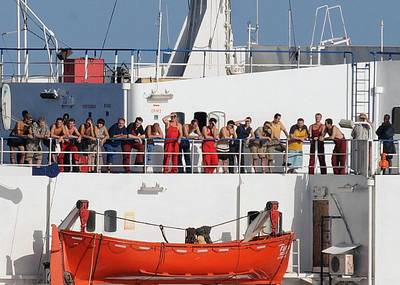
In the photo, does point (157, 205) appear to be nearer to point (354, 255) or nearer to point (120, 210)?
point (120, 210)

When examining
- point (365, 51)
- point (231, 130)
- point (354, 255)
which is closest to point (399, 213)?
point (354, 255)

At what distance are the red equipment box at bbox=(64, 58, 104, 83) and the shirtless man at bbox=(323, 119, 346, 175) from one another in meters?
6.48

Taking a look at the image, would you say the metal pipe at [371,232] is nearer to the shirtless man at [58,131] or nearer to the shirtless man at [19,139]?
the shirtless man at [58,131]

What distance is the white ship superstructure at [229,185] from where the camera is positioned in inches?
1014

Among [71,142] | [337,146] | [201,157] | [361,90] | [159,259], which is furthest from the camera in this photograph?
[361,90]

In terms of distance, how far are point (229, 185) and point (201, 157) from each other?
2021 mm

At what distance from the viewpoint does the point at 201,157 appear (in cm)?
2873

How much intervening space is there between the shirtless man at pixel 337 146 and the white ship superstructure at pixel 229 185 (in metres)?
0.19

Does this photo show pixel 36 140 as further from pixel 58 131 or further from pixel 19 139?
pixel 58 131

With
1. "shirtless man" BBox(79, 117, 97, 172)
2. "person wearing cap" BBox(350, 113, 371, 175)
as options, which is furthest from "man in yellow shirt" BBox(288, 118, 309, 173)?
"shirtless man" BBox(79, 117, 97, 172)

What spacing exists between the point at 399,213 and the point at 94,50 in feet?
30.6

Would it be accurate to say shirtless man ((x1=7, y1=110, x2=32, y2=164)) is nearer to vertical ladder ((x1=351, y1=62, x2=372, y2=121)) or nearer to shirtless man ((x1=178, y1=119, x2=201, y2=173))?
shirtless man ((x1=178, y1=119, x2=201, y2=173))

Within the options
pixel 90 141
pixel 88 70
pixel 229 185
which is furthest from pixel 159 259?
pixel 88 70

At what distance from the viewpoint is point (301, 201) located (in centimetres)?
2702
